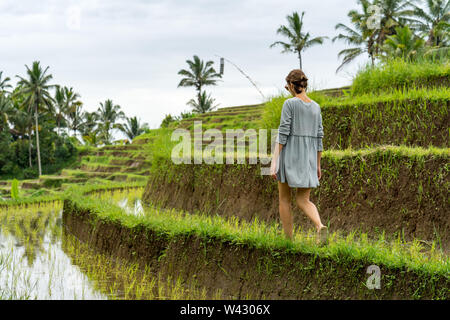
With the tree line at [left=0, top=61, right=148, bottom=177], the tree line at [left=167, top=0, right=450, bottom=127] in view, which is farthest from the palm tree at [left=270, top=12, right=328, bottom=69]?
the tree line at [left=0, top=61, right=148, bottom=177]

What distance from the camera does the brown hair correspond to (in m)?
3.85

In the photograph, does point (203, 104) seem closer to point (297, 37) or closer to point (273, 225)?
point (297, 37)

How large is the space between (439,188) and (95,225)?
181 inches

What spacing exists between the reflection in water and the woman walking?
6.65ft

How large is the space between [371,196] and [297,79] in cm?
219

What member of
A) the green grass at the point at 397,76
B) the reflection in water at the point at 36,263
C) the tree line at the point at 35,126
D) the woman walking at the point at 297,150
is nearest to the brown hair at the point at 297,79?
the woman walking at the point at 297,150

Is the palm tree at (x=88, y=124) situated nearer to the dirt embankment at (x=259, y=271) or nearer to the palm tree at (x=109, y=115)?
the palm tree at (x=109, y=115)

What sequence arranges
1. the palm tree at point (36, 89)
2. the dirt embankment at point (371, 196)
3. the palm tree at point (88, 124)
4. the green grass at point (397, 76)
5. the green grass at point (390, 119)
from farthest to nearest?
the palm tree at point (88, 124), the palm tree at point (36, 89), the green grass at point (397, 76), the green grass at point (390, 119), the dirt embankment at point (371, 196)

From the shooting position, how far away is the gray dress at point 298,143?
150 inches

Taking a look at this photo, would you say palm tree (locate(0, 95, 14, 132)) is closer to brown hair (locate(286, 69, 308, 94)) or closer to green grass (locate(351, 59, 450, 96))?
green grass (locate(351, 59, 450, 96))

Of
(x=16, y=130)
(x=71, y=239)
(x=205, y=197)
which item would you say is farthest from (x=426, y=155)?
(x=16, y=130)

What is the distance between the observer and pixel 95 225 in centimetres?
667
